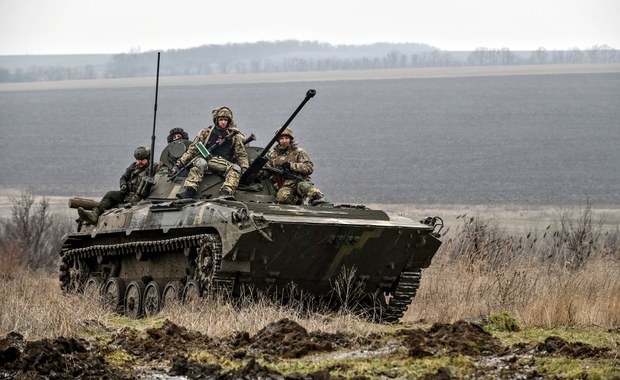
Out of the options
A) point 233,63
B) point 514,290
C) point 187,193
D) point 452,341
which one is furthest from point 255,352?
point 233,63

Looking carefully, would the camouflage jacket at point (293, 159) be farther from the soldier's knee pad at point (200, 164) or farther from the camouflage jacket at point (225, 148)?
the soldier's knee pad at point (200, 164)

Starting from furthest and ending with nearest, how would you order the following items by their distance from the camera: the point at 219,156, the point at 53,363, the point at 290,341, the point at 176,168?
1. the point at 176,168
2. the point at 219,156
3. the point at 290,341
4. the point at 53,363

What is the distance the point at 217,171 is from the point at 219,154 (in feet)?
0.97

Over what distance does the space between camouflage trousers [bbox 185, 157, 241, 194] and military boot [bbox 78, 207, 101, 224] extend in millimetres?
2281

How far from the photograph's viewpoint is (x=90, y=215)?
2044cm

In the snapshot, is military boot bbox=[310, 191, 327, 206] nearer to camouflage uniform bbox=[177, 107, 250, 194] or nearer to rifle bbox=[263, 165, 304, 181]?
rifle bbox=[263, 165, 304, 181]

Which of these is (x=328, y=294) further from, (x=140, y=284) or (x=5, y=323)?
(x=5, y=323)

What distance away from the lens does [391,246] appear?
56.7 ft

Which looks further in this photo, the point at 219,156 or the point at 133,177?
the point at 133,177

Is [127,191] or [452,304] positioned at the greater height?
[127,191]

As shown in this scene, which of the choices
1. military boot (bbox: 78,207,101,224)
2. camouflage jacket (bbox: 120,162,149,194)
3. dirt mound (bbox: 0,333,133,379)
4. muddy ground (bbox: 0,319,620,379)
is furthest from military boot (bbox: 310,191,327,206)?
dirt mound (bbox: 0,333,133,379)

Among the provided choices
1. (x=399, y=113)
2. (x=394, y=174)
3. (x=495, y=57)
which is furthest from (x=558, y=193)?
(x=495, y=57)

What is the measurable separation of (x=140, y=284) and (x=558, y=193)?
147 feet

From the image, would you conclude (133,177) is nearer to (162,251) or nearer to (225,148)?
(225,148)
